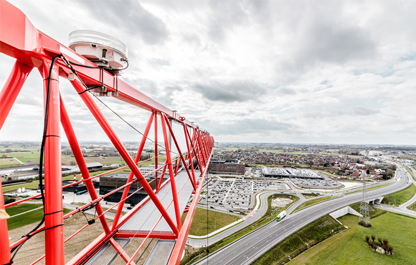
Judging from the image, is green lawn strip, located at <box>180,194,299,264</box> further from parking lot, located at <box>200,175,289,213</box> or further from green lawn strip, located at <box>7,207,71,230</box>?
green lawn strip, located at <box>7,207,71,230</box>

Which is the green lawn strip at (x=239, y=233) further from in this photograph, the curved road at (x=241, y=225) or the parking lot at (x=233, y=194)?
the parking lot at (x=233, y=194)

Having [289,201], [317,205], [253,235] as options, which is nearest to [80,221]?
[253,235]

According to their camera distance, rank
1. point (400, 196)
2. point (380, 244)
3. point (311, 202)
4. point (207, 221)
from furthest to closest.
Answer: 1. point (400, 196)
2. point (311, 202)
3. point (207, 221)
4. point (380, 244)

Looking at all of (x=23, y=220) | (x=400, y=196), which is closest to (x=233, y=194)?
(x=23, y=220)

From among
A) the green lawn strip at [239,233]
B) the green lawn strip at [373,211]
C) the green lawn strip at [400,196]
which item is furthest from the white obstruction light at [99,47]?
the green lawn strip at [400,196]

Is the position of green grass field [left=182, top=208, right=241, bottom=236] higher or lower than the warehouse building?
lower

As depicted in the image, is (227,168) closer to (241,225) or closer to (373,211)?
(241,225)

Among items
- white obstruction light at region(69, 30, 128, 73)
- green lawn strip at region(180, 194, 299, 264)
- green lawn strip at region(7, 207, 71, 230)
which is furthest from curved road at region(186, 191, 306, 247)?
white obstruction light at region(69, 30, 128, 73)
